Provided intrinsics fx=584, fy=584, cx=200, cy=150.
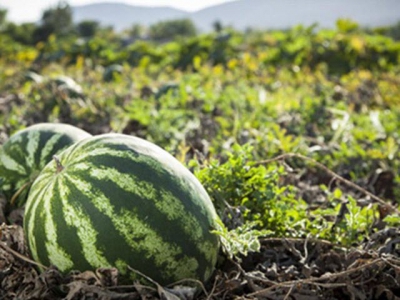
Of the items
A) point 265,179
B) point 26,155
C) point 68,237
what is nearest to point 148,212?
point 68,237

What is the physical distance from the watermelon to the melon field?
3.7 inches

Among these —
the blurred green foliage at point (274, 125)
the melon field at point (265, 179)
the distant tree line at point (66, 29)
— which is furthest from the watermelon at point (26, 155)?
the distant tree line at point (66, 29)

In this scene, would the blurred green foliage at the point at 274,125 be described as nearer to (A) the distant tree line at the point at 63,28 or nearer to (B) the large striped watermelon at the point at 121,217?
(B) the large striped watermelon at the point at 121,217

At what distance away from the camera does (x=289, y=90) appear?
24.4ft

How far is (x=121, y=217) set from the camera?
1.95m

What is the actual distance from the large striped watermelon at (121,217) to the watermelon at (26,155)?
73cm

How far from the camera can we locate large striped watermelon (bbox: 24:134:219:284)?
194cm

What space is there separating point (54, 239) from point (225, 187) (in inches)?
34.7

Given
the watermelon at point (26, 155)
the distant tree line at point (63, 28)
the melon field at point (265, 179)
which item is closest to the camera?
the melon field at point (265, 179)

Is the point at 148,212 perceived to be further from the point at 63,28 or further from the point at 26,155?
the point at 63,28

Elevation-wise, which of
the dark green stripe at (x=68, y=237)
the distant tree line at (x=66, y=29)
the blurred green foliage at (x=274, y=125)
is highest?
the dark green stripe at (x=68, y=237)

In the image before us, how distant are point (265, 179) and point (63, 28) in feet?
136

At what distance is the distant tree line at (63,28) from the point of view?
101 feet

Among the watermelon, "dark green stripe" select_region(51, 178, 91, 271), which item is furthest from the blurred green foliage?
the watermelon
